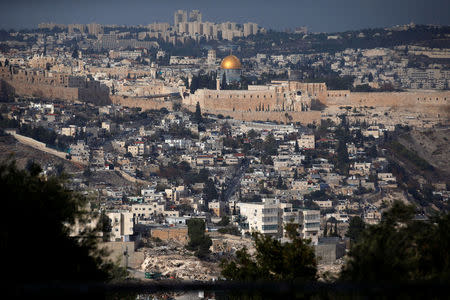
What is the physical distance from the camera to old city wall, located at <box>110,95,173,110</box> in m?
58.0

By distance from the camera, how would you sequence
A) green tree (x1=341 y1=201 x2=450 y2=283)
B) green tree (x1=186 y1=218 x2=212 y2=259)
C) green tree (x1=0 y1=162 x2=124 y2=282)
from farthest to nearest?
green tree (x1=186 y1=218 x2=212 y2=259) → green tree (x1=341 y1=201 x2=450 y2=283) → green tree (x1=0 y1=162 x2=124 y2=282)

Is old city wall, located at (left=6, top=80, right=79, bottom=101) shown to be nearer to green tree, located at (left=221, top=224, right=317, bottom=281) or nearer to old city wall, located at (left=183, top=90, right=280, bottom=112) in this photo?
old city wall, located at (left=183, top=90, right=280, bottom=112)

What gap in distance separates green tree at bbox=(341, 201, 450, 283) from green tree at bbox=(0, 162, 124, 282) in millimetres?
2230

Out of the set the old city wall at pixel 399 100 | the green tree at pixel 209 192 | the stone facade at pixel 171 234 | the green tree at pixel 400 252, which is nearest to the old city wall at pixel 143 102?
the old city wall at pixel 399 100

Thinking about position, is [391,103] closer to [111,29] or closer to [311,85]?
[311,85]

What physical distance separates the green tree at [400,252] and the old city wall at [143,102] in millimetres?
46653

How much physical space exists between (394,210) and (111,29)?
10110cm

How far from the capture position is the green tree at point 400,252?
9711 millimetres

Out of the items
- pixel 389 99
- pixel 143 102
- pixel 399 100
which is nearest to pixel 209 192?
pixel 143 102

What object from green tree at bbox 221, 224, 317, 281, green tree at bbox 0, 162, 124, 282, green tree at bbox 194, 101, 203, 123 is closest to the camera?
green tree at bbox 0, 162, 124, 282

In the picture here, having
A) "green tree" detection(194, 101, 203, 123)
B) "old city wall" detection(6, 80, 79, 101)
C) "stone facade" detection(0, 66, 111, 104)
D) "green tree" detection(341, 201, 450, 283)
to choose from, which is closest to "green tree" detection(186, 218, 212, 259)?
"green tree" detection(341, 201, 450, 283)

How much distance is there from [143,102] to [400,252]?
160ft

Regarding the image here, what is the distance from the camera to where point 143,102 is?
58.4 m

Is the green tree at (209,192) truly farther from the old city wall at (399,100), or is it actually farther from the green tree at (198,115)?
the old city wall at (399,100)
